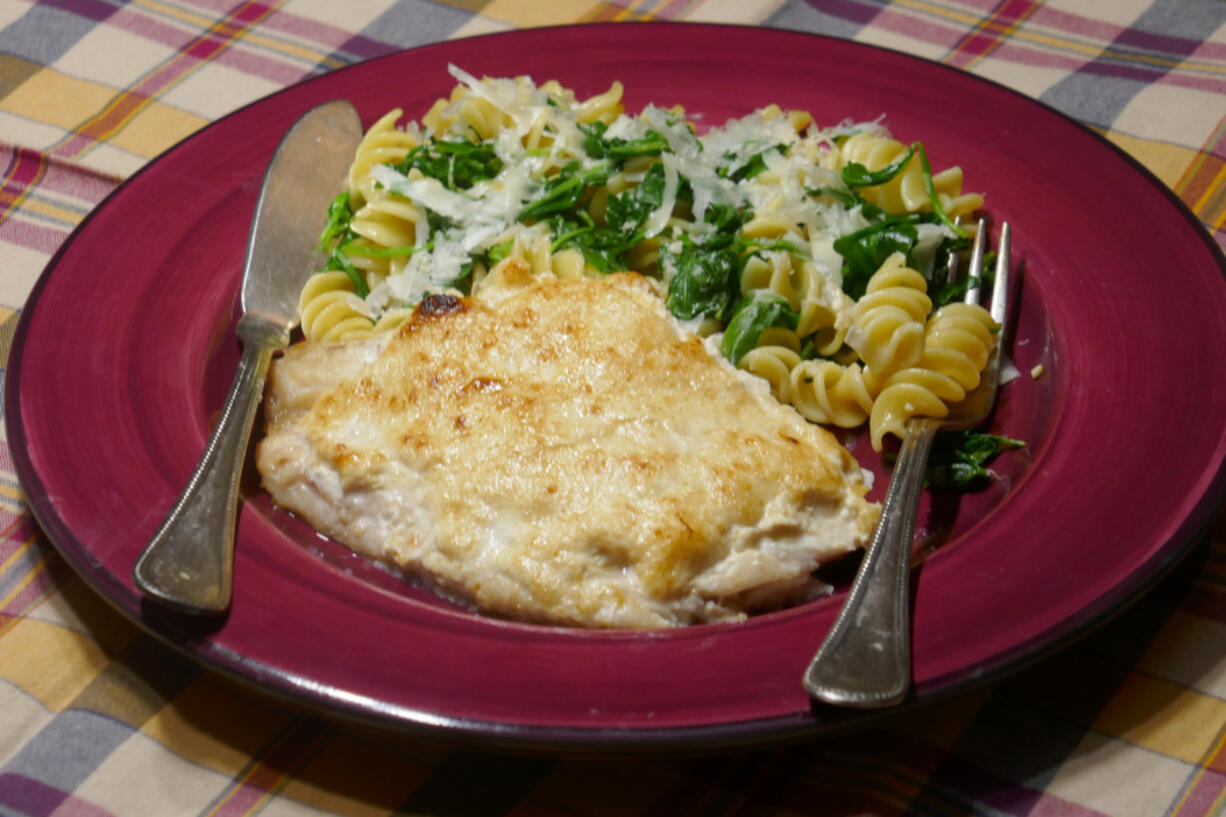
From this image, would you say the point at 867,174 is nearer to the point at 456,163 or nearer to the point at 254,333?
the point at 456,163

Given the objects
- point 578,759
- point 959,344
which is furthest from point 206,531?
point 959,344

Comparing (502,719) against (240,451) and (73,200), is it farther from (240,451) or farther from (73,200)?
(73,200)

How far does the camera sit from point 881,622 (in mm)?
2770

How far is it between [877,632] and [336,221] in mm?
2787

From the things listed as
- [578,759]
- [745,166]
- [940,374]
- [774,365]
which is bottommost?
[578,759]

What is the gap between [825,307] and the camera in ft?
13.2

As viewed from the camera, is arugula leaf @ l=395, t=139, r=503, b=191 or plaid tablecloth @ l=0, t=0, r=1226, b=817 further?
arugula leaf @ l=395, t=139, r=503, b=191

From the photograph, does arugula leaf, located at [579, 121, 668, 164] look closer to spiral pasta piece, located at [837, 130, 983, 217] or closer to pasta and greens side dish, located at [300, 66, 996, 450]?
pasta and greens side dish, located at [300, 66, 996, 450]

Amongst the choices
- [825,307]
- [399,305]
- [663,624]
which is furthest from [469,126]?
Result: [663,624]

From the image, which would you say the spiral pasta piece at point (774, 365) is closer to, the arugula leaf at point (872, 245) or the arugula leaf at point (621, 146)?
the arugula leaf at point (872, 245)

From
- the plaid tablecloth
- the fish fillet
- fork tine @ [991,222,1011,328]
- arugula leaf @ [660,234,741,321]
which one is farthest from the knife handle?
fork tine @ [991,222,1011,328]

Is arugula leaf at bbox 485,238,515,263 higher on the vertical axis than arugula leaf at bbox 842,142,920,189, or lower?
lower

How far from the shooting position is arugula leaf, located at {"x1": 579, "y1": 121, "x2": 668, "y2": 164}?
4.40m

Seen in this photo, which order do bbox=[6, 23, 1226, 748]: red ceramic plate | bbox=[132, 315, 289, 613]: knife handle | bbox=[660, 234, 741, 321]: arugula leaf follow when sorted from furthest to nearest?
1. bbox=[660, 234, 741, 321]: arugula leaf
2. bbox=[132, 315, 289, 613]: knife handle
3. bbox=[6, 23, 1226, 748]: red ceramic plate
